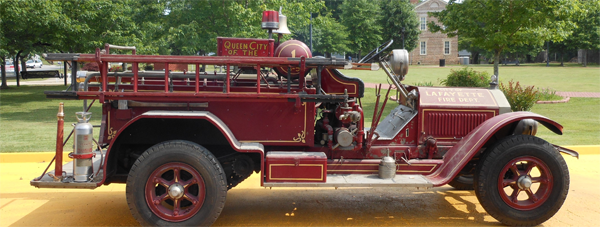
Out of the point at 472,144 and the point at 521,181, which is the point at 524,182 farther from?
the point at 472,144

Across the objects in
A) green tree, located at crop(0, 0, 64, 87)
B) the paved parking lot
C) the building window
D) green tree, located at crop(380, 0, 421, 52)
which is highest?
green tree, located at crop(380, 0, 421, 52)

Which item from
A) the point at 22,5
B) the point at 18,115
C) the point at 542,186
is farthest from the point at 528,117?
the point at 22,5

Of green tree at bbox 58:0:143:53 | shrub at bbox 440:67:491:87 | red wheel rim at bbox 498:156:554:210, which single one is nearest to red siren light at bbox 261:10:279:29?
red wheel rim at bbox 498:156:554:210

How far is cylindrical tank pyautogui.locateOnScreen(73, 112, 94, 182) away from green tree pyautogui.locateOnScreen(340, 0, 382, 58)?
46879 millimetres

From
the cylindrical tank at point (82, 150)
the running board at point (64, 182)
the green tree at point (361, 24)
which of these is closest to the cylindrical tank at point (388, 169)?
the running board at point (64, 182)

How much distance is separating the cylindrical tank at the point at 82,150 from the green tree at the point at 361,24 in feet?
154

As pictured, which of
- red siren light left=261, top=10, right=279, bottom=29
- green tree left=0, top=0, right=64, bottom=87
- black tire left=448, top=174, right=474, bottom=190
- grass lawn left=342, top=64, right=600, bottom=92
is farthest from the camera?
grass lawn left=342, top=64, right=600, bottom=92

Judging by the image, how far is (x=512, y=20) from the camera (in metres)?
15.6

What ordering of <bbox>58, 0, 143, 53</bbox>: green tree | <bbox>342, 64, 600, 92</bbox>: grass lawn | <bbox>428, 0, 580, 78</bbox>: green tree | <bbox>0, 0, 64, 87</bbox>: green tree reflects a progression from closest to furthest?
<bbox>0, 0, 64, 87</bbox>: green tree → <bbox>428, 0, 580, 78</bbox>: green tree → <bbox>58, 0, 143, 53</bbox>: green tree → <bbox>342, 64, 600, 92</bbox>: grass lawn

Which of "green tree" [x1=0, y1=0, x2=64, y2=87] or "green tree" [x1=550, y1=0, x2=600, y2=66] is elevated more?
"green tree" [x1=550, y1=0, x2=600, y2=66]

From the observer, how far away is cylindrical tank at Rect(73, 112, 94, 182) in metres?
4.39

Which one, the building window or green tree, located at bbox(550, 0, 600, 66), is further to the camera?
the building window

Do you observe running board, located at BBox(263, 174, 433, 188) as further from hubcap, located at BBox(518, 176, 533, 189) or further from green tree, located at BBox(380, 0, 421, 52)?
Result: green tree, located at BBox(380, 0, 421, 52)

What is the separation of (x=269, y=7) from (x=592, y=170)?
1202 cm
